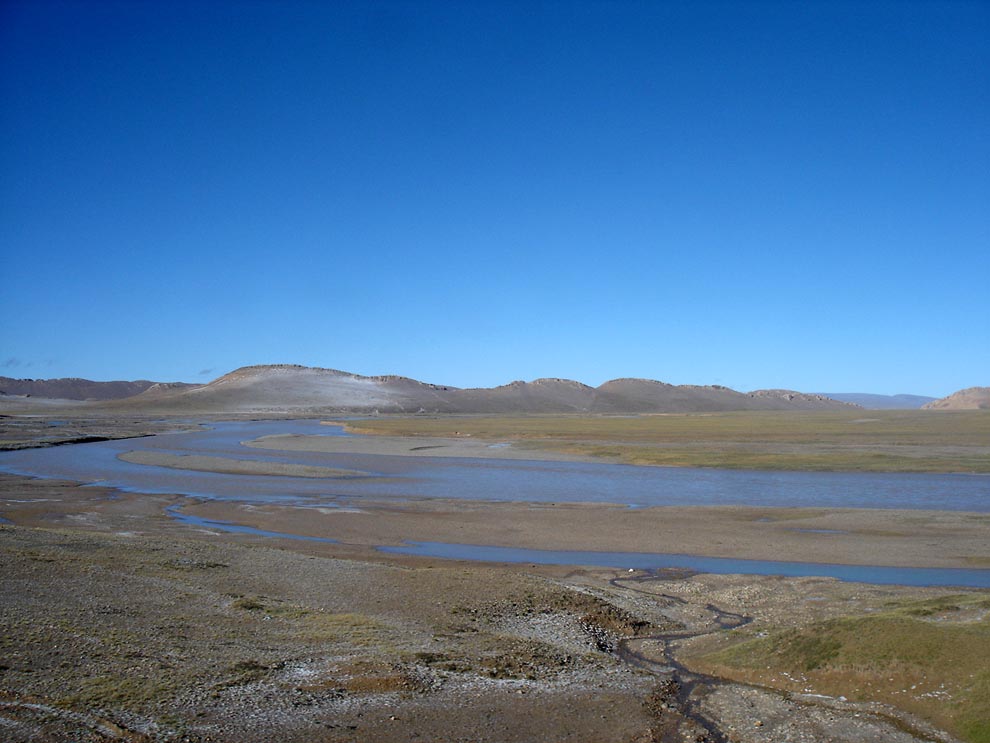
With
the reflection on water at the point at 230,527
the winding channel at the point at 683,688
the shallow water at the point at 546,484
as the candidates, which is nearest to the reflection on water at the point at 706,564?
the reflection on water at the point at 230,527

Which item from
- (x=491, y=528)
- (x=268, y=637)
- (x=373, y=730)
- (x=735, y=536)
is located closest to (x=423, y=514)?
(x=491, y=528)

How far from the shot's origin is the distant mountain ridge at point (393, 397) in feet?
499

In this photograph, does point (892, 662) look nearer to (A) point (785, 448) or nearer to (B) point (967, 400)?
(A) point (785, 448)

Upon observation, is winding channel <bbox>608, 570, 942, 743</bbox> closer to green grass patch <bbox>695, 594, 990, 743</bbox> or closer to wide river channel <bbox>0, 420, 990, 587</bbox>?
green grass patch <bbox>695, 594, 990, 743</bbox>

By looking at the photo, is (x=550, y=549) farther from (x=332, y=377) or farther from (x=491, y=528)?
(x=332, y=377)

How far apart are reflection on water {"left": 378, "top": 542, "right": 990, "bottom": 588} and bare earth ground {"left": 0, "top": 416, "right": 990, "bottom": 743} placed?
0.92 m

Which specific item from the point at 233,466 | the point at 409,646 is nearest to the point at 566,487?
the point at 233,466

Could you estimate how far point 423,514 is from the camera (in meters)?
24.9

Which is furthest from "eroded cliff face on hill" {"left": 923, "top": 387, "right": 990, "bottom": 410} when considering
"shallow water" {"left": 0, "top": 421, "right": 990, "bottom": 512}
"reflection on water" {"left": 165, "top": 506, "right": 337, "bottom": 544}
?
"reflection on water" {"left": 165, "top": 506, "right": 337, "bottom": 544}

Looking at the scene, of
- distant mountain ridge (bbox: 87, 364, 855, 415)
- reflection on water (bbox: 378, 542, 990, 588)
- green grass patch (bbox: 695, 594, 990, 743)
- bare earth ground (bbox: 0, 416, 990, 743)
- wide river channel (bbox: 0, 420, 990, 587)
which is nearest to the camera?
bare earth ground (bbox: 0, 416, 990, 743)

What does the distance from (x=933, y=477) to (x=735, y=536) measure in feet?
58.7

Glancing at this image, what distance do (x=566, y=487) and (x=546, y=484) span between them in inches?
53.5

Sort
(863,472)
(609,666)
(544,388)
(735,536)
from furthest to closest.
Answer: (544,388), (863,472), (735,536), (609,666)

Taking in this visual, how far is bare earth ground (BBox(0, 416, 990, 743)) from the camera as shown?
7883 mm
